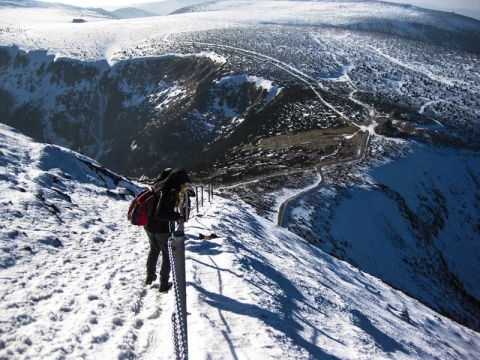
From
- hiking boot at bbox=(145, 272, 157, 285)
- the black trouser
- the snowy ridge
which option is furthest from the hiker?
the snowy ridge

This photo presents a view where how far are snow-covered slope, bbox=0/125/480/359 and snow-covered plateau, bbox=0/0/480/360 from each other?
0.05 metres

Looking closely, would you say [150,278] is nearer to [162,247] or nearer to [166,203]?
[162,247]

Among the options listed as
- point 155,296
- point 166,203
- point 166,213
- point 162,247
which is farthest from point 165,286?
point 166,203

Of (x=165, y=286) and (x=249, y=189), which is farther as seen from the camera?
(x=249, y=189)

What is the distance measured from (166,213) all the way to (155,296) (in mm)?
1686

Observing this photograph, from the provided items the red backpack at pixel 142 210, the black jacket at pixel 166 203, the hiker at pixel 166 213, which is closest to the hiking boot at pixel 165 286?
the hiker at pixel 166 213

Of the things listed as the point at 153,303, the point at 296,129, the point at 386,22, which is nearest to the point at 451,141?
the point at 296,129

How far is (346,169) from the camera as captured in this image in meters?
35.9

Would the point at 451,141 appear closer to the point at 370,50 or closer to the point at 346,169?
the point at 346,169

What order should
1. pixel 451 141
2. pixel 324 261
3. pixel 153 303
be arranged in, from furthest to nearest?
1. pixel 451 141
2. pixel 324 261
3. pixel 153 303

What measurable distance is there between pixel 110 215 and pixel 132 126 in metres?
56.0

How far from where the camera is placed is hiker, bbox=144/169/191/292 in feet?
23.0

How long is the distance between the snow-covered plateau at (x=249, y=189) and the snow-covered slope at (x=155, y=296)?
0.17ft

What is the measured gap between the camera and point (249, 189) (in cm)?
3003
